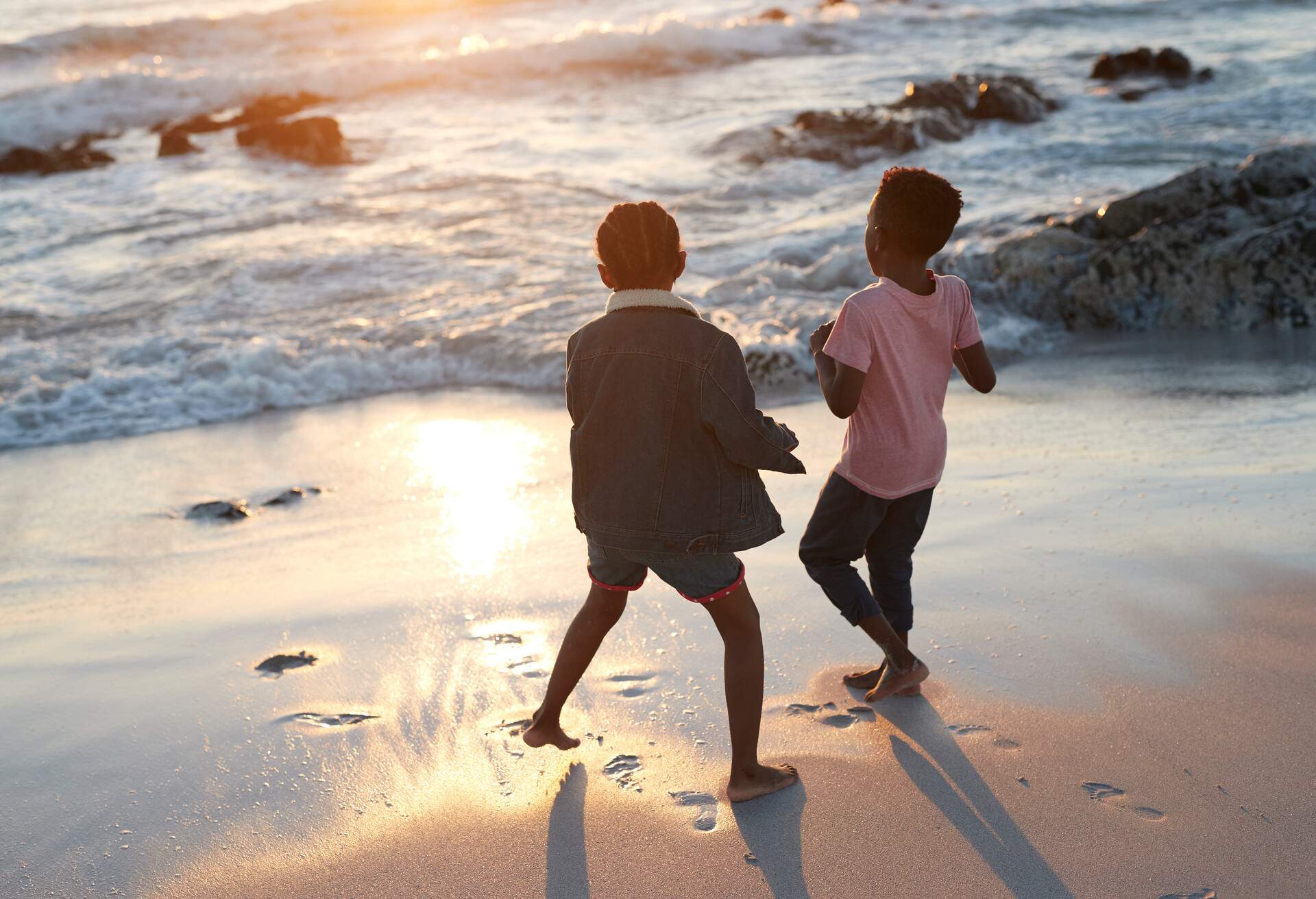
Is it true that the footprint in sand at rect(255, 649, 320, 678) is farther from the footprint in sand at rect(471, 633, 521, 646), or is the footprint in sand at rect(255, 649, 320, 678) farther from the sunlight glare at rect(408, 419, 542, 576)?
the sunlight glare at rect(408, 419, 542, 576)

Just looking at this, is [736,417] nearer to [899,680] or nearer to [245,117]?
[899,680]

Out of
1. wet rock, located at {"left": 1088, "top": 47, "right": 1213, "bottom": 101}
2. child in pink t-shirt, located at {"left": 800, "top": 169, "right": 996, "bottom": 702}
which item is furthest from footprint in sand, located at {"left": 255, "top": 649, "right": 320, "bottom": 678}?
wet rock, located at {"left": 1088, "top": 47, "right": 1213, "bottom": 101}

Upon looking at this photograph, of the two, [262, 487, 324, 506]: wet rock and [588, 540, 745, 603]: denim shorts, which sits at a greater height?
[588, 540, 745, 603]: denim shorts

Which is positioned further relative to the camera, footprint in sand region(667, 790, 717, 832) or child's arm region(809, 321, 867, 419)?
child's arm region(809, 321, 867, 419)

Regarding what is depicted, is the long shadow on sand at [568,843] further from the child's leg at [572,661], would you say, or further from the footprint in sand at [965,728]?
the footprint in sand at [965,728]

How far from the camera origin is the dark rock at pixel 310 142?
15305mm

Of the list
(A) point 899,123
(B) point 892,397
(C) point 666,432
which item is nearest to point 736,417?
(C) point 666,432

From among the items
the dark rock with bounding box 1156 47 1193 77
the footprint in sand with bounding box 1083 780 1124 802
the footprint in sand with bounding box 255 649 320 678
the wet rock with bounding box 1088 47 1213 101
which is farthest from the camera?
the dark rock with bounding box 1156 47 1193 77

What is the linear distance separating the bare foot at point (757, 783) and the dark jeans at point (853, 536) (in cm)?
49

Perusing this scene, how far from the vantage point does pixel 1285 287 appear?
716 centimetres

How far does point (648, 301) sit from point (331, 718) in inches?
57.8

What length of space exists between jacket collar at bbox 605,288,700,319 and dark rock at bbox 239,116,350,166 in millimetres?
13912

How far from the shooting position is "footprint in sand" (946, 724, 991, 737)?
278 cm

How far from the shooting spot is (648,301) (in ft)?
7.89
